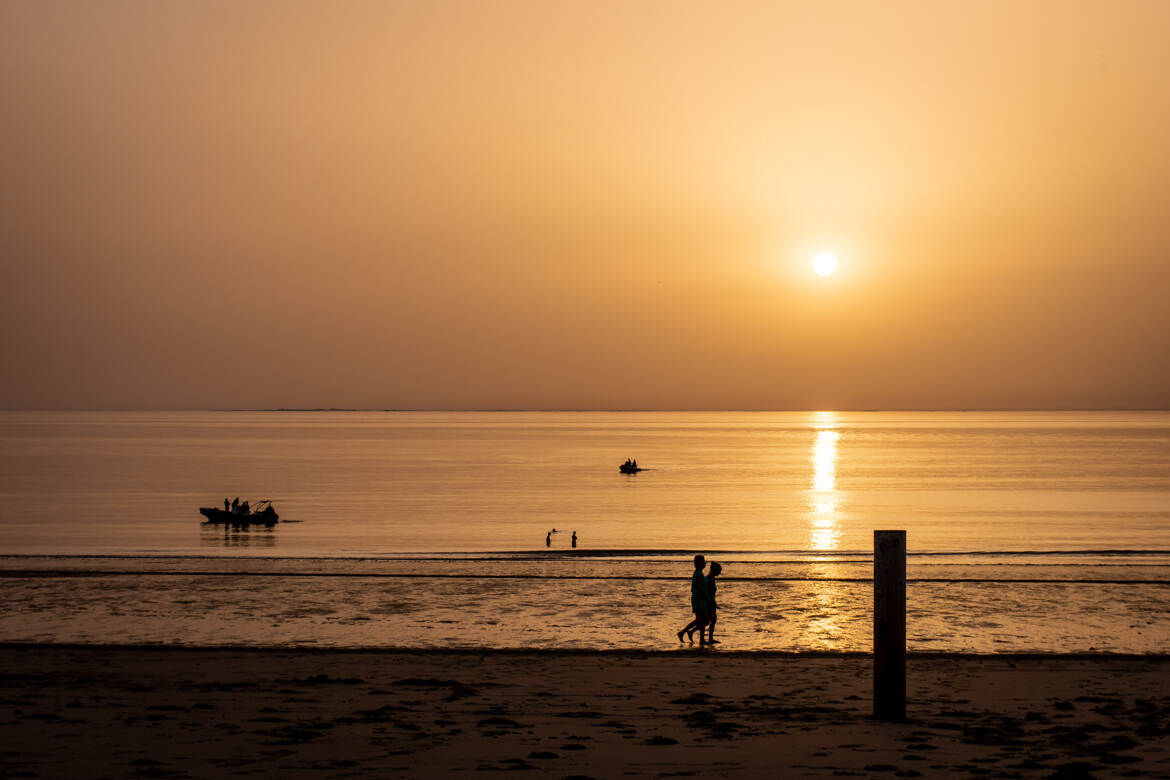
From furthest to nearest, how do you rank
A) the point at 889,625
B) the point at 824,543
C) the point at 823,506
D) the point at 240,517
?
1. the point at 823,506
2. the point at 240,517
3. the point at 824,543
4. the point at 889,625

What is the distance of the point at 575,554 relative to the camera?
143 ft

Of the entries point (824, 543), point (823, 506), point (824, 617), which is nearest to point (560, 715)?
point (824, 617)

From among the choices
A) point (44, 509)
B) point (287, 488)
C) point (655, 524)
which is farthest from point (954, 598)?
point (287, 488)

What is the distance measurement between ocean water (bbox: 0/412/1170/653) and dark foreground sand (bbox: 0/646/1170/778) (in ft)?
11.2

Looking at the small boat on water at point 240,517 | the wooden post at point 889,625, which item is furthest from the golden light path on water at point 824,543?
the small boat on water at point 240,517

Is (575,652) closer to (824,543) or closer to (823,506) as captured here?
(824,543)

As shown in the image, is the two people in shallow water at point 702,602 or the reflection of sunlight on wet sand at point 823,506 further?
the reflection of sunlight on wet sand at point 823,506

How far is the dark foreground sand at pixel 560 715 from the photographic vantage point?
33.9 feet

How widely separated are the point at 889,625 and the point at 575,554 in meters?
32.2

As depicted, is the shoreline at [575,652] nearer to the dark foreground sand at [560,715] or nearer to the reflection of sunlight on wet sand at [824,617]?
the dark foreground sand at [560,715]

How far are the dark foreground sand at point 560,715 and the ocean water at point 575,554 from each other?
3404mm

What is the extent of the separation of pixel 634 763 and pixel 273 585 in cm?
2051

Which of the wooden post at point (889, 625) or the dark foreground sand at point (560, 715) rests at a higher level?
the wooden post at point (889, 625)

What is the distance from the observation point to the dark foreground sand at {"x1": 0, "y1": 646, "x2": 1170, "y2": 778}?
1034 centimetres
